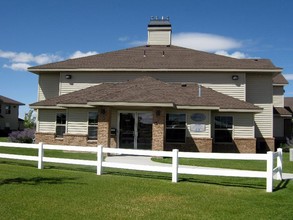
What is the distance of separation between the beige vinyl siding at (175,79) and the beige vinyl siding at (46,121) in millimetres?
1767

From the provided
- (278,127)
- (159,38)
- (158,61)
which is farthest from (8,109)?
(278,127)

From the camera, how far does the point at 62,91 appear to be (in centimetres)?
2680

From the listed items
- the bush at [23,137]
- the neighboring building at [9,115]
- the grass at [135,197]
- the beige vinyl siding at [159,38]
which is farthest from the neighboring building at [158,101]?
the neighboring building at [9,115]

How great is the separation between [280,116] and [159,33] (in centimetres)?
1303

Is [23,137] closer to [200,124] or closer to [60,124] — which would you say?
[60,124]

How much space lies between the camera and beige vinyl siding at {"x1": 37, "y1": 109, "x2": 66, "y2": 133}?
26.2m

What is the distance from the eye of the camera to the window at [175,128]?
22469 mm

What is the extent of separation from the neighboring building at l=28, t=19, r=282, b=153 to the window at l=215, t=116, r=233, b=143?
0.08 ft

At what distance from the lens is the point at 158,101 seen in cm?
1995

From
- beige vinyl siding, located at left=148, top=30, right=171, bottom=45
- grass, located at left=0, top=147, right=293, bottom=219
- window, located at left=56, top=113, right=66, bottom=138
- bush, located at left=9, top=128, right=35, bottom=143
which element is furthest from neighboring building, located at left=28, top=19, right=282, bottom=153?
grass, located at left=0, top=147, right=293, bottom=219

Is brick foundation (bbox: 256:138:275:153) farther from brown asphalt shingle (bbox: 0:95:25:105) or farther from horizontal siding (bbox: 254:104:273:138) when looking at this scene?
brown asphalt shingle (bbox: 0:95:25:105)

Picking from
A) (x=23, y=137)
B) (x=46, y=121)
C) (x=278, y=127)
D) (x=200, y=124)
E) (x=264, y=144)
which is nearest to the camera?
(x=200, y=124)

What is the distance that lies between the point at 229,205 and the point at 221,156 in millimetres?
2729

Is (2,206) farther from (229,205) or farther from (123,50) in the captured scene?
(123,50)
